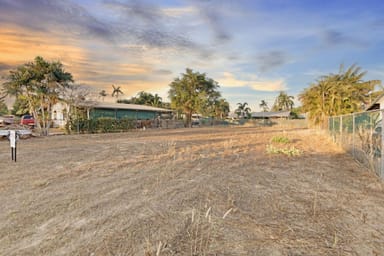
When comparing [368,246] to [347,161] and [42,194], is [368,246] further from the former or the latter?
[347,161]

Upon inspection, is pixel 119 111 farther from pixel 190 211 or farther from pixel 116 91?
pixel 116 91

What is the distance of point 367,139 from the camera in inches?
244

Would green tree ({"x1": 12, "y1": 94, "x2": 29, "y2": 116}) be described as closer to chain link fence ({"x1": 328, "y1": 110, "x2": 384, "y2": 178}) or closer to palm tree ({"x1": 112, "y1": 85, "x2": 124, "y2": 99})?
chain link fence ({"x1": 328, "y1": 110, "x2": 384, "y2": 178})

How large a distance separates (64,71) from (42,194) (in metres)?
15.5

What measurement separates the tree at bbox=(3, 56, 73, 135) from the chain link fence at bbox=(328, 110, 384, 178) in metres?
18.2

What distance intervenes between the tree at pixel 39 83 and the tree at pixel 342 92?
2020 cm

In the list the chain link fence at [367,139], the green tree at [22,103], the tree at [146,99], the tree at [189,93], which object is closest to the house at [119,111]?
the tree at [189,93]

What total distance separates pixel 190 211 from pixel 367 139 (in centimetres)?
587

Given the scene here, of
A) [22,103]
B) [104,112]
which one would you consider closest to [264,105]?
[104,112]

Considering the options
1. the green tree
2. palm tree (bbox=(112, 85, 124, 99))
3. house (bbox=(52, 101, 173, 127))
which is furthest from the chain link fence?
palm tree (bbox=(112, 85, 124, 99))

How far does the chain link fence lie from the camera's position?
523 centimetres

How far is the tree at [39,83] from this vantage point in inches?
598

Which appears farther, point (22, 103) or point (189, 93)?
point (189, 93)

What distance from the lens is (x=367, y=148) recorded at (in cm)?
611
